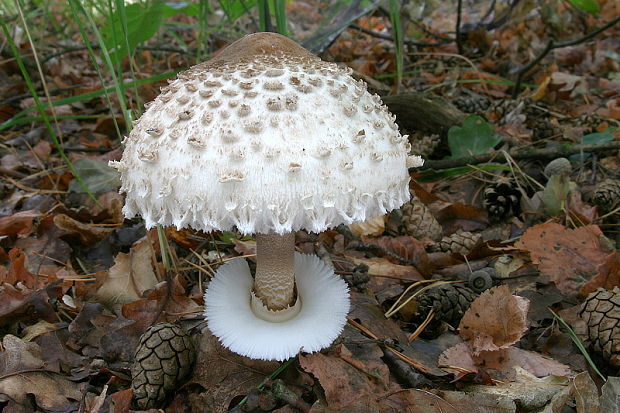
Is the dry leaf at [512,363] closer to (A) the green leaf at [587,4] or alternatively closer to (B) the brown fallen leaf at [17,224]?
(B) the brown fallen leaf at [17,224]

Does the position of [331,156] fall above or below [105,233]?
above

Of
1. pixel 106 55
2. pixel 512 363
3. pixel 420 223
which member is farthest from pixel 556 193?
pixel 106 55

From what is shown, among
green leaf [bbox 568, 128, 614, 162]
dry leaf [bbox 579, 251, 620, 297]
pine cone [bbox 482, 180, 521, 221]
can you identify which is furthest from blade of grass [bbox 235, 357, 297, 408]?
green leaf [bbox 568, 128, 614, 162]

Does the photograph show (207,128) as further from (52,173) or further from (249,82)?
(52,173)

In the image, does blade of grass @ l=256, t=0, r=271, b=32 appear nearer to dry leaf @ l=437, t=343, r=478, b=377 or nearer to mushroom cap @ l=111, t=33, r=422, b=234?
mushroom cap @ l=111, t=33, r=422, b=234

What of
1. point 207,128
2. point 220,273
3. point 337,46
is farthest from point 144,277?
point 337,46
